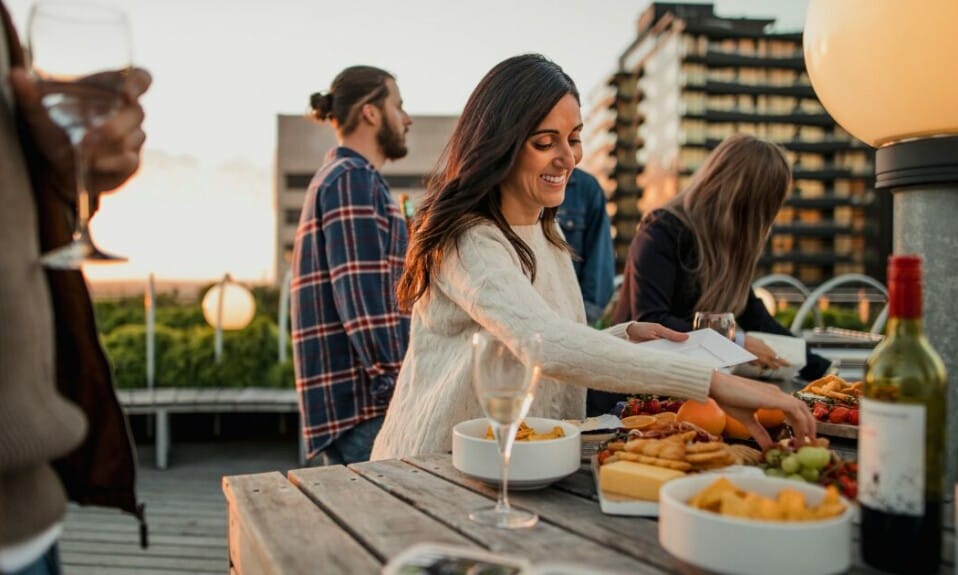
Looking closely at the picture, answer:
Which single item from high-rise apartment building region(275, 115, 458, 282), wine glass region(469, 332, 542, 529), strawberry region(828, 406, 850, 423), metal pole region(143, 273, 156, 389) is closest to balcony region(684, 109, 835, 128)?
high-rise apartment building region(275, 115, 458, 282)

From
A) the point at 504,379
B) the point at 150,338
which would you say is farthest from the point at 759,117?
the point at 504,379

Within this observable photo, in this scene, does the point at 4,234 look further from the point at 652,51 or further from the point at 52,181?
the point at 652,51

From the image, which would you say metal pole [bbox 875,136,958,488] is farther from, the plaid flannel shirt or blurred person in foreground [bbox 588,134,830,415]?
the plaid flannel shirt

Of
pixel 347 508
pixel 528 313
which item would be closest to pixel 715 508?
pixel 347 508

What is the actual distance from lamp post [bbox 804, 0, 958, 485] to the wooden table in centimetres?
46

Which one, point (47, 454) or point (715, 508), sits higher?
point (47, 454)

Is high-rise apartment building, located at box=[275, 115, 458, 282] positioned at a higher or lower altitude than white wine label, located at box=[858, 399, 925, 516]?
higher

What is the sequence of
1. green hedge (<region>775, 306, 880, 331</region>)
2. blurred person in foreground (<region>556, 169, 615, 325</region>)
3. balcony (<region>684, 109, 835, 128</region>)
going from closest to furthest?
blurred person in foreground (<region>556, 169, 615, 325</region>), green hedge (<region>775, 306, 880, 331</region>), balcony (<region>684, 109, 835, 128</region>)

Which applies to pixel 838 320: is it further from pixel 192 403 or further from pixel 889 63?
pixel 889 63

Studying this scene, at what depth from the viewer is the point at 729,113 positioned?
251 feet

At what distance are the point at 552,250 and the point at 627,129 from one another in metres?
89.5

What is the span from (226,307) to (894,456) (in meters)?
6.15

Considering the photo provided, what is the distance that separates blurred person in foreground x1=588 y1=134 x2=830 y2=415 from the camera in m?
3.06

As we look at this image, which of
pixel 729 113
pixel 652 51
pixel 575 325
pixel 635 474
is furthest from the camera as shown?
pixel 652 51
